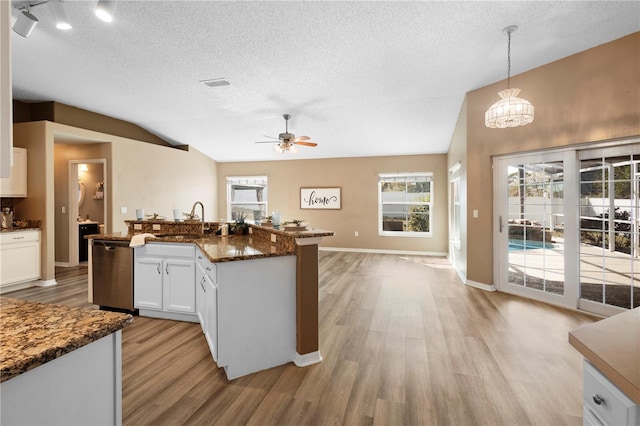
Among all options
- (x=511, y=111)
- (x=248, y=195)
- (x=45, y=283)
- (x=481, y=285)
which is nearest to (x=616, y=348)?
(x=511, y=111)

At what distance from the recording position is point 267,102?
536cm

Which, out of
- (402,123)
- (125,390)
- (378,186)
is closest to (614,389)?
(125,390)

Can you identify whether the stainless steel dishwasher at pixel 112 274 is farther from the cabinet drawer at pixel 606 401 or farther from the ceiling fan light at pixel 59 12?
the cabinet drawer at pixel 606 401

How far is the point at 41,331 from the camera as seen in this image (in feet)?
2.92

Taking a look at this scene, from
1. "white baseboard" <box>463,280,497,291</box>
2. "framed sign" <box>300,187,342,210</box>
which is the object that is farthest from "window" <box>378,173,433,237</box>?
"white baseboard" <box>463,280,497,291</box>

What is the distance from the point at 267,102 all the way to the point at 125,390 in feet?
14.9

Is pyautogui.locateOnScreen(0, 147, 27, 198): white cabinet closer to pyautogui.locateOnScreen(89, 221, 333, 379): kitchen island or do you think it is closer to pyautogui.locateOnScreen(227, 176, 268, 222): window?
pyautogui.locateOnScreen(89, 221, 333, 379): kitchen island

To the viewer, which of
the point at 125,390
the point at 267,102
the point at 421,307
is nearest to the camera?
the point at 125,390

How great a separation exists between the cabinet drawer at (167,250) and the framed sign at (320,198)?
549cm

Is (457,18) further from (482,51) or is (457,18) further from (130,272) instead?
(130,272)

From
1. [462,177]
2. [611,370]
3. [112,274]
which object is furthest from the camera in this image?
[462,177]

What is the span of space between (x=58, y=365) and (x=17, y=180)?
227 inches

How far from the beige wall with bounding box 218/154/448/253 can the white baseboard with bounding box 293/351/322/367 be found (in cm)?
581

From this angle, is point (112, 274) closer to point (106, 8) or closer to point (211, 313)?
point (211, 313)
